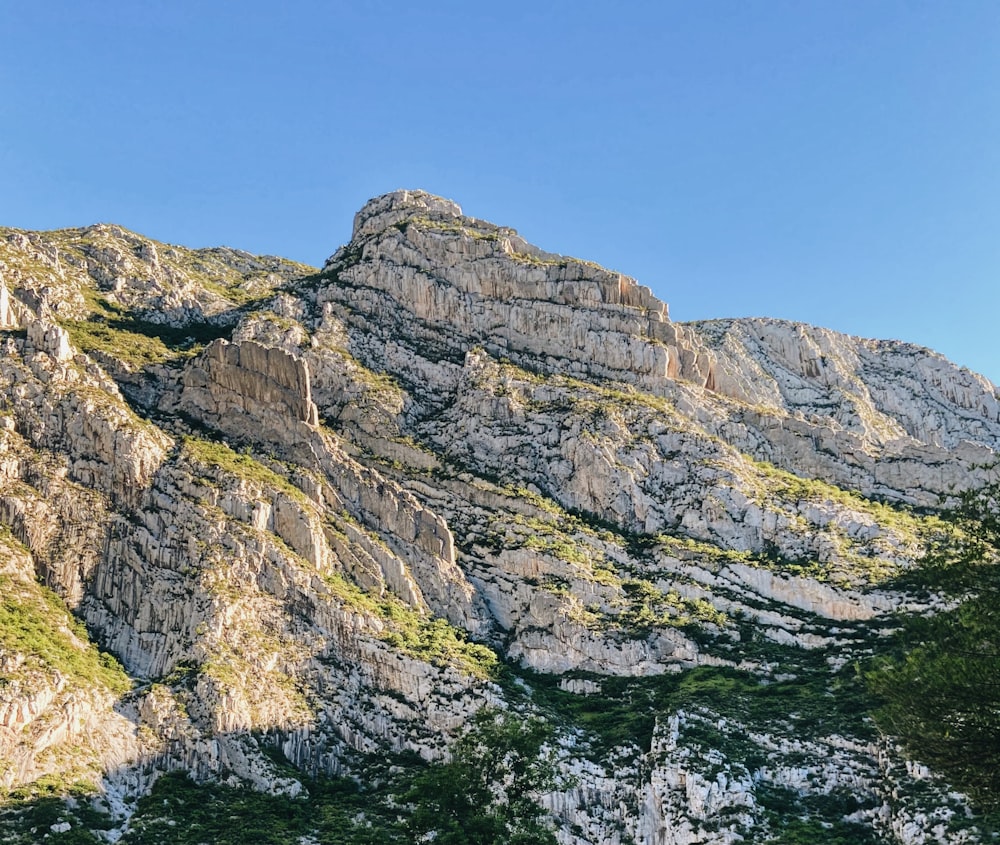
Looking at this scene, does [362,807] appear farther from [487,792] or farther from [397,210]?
[397,210]

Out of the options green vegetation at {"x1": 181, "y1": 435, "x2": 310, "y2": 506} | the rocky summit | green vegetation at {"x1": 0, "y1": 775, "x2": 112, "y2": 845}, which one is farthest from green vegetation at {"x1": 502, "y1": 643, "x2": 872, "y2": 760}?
green vegetation at {"x1": 0, "y1": 775, "x2": 112, "y2": 845}

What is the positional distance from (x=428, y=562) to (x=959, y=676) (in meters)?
73.3

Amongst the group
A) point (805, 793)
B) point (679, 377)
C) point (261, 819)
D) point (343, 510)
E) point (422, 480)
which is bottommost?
point (261, 819)

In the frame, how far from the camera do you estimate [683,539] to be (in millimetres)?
109312

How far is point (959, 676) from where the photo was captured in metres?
31.5

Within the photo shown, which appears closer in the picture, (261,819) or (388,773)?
(261,819)

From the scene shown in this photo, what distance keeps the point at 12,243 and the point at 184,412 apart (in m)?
53.7

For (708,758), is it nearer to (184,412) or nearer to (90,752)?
(90,752)

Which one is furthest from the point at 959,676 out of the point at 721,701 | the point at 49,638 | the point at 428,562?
the point at 428,562

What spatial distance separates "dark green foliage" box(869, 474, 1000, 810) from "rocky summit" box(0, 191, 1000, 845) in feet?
30.6

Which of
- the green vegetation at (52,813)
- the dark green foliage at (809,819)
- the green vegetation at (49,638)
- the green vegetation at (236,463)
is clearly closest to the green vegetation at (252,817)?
the green vegetation at (52,813)

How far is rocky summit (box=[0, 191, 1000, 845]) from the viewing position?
6844cm

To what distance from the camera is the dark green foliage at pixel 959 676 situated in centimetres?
3161

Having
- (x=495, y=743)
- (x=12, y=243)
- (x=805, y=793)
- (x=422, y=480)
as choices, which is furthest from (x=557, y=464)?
(x=12, y=243)
